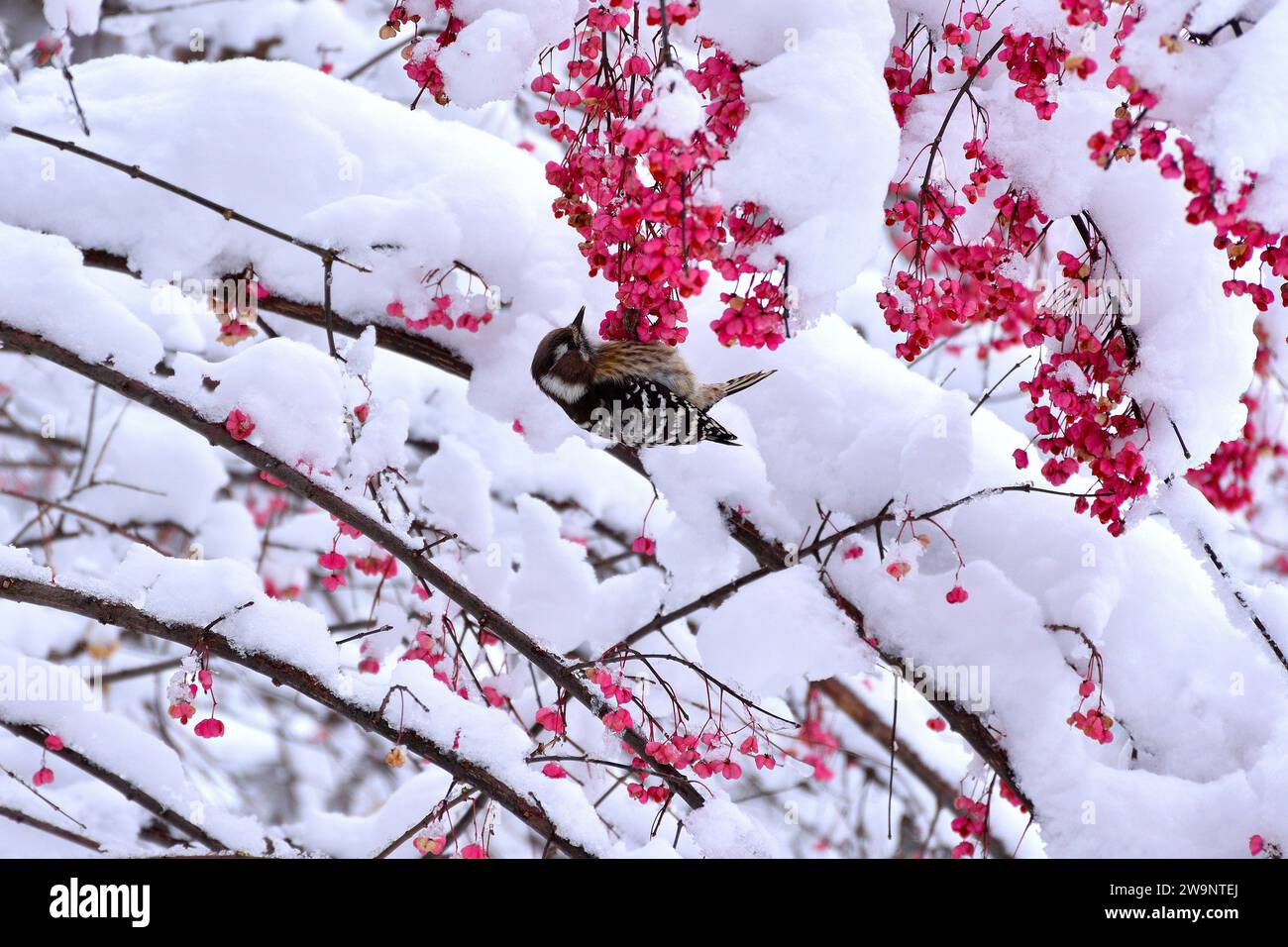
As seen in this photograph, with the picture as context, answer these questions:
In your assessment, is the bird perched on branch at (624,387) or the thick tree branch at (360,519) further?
the bird perched on branch at (624,387)

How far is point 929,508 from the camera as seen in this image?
252 cm

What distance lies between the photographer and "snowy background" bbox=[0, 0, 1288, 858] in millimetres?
1747

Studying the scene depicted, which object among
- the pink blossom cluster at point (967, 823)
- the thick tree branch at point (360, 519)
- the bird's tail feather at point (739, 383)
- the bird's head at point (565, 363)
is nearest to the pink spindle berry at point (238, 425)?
the thick tree branch at point (360, 519)

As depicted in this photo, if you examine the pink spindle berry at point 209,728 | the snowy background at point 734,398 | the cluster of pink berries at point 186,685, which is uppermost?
the snowy background at point 734,398

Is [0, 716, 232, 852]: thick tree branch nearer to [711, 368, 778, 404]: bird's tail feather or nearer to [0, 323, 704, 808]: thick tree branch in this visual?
[0, 323, 704, 808]: thick tree branch

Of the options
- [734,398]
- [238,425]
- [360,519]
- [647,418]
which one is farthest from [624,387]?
[238,425]

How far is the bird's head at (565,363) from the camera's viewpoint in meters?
2.64

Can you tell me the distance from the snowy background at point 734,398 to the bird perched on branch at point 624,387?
230 mm

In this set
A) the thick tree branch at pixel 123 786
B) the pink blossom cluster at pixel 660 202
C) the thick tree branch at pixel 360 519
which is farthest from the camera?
the thick tree branch at pixel 123 786

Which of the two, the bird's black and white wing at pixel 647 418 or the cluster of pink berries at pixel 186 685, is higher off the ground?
the bird's black and white wing at pixel 647 418

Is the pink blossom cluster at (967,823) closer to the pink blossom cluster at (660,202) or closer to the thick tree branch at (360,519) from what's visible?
the thick tree branch at (360,519)

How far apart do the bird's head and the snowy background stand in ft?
0.74

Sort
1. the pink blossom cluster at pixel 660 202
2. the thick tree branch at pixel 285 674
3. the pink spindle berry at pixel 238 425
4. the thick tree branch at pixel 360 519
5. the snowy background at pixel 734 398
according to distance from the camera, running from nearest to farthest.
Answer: the pink blossom cluster at pixel 660 202 → the snowy background at pixel 734 398 → the thick tree branch at pixel 285 674 → the thick tree branch at pixel 360 519 → the pink spindle berry at pixel 238 425

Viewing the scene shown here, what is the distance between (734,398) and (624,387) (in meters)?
0.46
